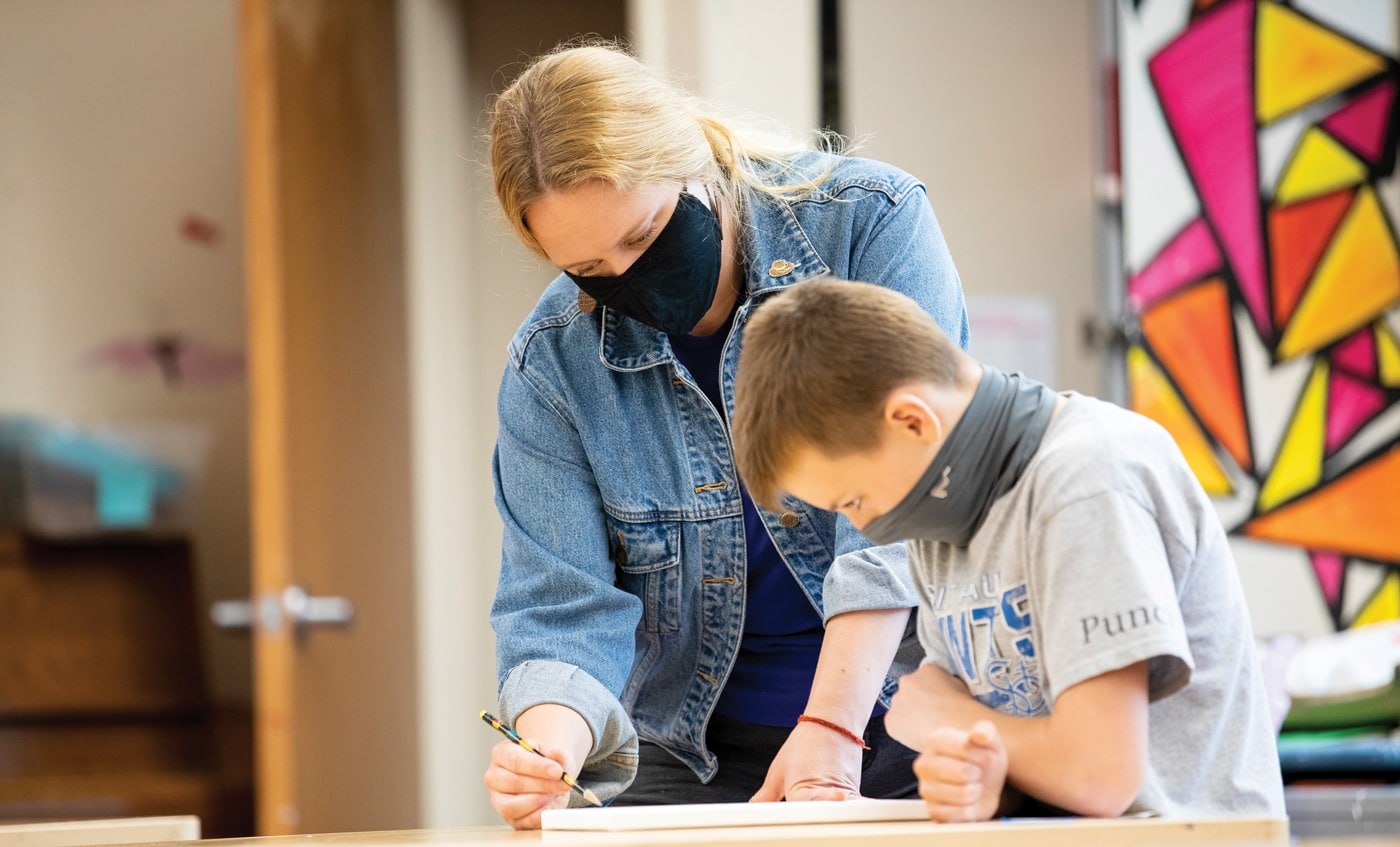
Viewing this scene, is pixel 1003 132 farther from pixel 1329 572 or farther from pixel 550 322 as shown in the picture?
pixel 550 322

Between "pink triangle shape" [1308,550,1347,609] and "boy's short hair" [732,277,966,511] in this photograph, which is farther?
"pink triangle shape" [1308,550,1347,609]

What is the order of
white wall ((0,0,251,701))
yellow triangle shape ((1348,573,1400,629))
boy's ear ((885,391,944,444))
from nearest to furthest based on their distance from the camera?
1. boy's ear ((885,391,944,444))
2. yellow triangle shape ((1348,573,1400,629))
3. white wall ((0,0,251,701))

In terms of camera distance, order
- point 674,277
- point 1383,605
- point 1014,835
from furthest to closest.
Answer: point 1383,605 → point 674,277 → point 1014,835

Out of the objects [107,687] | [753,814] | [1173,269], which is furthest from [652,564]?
[107,687]

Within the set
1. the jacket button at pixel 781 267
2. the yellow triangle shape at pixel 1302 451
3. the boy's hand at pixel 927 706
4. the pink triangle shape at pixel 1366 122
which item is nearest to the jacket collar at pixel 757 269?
the jacket button at pixel 781 267

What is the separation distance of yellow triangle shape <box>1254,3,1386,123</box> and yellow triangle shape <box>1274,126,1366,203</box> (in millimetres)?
84

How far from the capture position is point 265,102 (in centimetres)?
254

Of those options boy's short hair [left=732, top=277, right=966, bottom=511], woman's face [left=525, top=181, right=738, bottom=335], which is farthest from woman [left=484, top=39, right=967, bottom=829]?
boy's short hair [left=732, top=277, right=966, bottom=511]

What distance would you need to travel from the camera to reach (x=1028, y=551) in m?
0.93

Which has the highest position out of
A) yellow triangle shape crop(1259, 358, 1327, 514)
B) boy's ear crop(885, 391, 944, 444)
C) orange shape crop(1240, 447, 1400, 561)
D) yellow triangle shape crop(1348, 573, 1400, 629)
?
boy's ear crop(885, 391, 944, 444)

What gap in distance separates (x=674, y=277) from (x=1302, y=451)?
215 cm

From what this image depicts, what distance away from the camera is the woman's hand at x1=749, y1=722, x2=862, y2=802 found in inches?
44.8

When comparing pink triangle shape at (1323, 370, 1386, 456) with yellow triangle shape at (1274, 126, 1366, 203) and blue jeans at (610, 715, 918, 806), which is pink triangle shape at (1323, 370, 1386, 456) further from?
blue jeans at (610, 715, 918, 806)

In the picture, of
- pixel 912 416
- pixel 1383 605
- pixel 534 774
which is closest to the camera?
pixel 912 416
